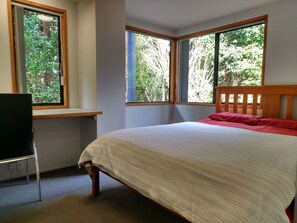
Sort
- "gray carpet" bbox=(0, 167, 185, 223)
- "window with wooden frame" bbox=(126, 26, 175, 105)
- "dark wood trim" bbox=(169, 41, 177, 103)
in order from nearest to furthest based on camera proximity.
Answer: "gray carpet" bbox=(0, 167, 185, 223) → "window with wooden frame" bbox=(126, 26, 175, 105) → "dark wood trim" bbox=(169, 41, 177, 103)

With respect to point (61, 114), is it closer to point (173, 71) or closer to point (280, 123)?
point (280, 123)

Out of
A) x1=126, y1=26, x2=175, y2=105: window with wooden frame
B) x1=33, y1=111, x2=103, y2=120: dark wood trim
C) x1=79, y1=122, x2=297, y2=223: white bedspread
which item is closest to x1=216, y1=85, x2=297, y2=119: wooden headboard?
x1=79, y1=122, x2=297, y2=223: white bedspread

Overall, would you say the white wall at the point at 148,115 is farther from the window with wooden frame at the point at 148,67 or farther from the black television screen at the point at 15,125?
the black television screen at the point at 15,125

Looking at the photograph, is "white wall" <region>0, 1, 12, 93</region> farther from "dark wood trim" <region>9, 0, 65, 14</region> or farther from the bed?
the bed

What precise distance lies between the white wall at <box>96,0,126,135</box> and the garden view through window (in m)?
0.62

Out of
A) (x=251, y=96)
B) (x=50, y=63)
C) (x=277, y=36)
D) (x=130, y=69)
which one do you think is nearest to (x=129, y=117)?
(x=130, y=69)

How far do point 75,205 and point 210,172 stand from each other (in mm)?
1349

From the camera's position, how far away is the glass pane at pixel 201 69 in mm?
3710

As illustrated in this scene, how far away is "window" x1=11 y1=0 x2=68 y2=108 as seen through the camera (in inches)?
94.7

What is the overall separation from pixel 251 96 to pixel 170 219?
7.32 ft

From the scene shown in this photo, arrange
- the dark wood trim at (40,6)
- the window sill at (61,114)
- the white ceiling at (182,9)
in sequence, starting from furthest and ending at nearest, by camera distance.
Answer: the white ceiling at (182,9)
the dark wood trim at (40,6)
the window sill at (61,114)

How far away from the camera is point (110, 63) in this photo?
267 cm

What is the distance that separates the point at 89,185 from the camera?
2248 millimetres

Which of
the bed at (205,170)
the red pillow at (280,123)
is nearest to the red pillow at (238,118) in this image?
the red pillow at (280,123)
